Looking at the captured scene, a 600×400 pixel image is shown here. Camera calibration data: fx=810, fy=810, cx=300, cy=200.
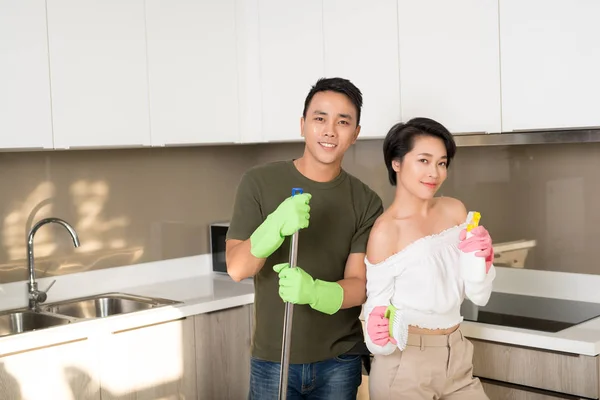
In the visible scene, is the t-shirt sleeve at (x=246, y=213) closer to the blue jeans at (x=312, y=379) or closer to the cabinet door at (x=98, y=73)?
the blue jeans at (x=312, y=379)

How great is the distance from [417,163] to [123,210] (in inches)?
72.6

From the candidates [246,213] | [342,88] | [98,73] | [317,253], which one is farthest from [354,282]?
[98,73]

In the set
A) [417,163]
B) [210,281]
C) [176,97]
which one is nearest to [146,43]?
[176,97]

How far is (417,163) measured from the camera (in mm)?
2227

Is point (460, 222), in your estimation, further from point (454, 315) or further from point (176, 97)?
point (176, 97)

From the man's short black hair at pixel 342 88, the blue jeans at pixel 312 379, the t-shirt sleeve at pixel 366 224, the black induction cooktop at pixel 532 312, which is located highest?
the man's short black hair at pixel 342 88

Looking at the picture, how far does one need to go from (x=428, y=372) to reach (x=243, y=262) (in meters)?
0.57

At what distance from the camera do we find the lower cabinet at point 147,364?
272cm

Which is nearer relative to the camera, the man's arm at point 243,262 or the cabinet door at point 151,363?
the man's arm at point 243,262

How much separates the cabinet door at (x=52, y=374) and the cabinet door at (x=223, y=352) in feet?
1.61

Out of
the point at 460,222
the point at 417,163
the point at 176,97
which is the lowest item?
the point at 460,222

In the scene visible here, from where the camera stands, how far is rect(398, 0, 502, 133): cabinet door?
2.80 meters

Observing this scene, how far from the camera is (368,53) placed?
3180mm

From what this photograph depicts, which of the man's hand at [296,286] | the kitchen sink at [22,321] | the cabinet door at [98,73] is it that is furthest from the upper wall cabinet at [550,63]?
the kitchen sink at [22,321]
